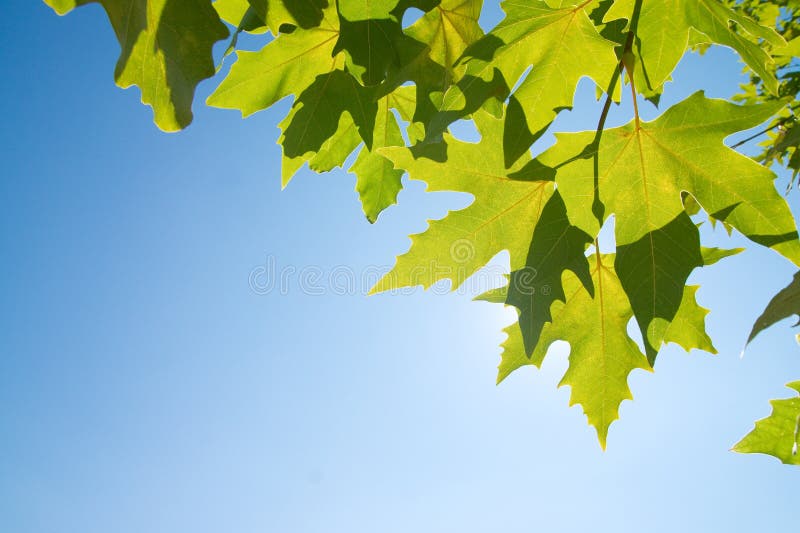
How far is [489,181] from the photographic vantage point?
1.44 m

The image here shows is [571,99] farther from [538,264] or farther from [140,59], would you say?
[140,59]

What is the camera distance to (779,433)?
1536 millimetres

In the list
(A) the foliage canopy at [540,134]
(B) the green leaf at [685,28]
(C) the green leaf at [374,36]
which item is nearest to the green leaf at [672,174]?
(A) the foliage canopy at [540,134]

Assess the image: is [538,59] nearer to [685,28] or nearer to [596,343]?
[685,28]

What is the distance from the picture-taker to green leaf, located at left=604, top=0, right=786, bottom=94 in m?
1.18

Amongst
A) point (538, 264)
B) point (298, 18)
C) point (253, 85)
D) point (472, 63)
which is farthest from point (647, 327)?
point (253, 85)

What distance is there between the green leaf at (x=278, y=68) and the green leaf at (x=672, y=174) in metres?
0.66

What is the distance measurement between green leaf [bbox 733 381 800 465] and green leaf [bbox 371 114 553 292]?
0.86m

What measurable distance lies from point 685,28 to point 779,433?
1.14 m

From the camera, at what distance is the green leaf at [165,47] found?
109 cm

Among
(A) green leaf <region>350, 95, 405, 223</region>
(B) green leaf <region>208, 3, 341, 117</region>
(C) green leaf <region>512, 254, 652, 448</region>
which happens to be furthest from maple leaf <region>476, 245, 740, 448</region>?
(B) green leaf <region>208, 3, 341, 117</region>

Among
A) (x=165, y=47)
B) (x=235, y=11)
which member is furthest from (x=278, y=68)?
(x=165, y=47)

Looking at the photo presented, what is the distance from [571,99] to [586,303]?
0.64 metres

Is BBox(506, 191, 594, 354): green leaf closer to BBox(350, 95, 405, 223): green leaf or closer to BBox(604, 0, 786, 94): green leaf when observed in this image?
BBox(604, 0, 786, 94): green leaf
